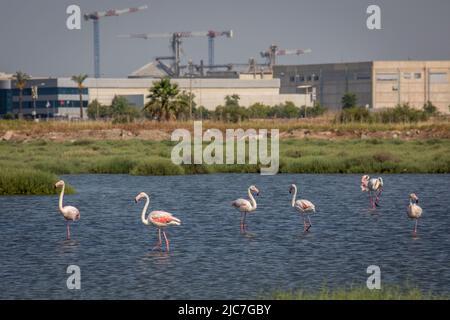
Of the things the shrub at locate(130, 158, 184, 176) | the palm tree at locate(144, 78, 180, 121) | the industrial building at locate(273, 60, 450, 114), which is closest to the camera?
the shrub at locate(130, 158, 184, 176)

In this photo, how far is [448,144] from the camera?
75.6 metres

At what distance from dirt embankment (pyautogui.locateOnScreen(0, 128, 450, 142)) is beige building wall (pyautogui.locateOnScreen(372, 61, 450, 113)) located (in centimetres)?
8217

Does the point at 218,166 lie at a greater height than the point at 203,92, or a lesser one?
lesser

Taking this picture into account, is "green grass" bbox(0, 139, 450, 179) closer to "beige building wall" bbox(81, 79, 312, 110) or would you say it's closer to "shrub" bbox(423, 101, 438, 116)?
"shrub" bbox(423, 101, 438, 116)

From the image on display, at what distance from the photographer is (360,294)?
19719 mm

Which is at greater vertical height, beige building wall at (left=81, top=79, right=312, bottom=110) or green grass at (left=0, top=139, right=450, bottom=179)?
beige building wall at (left=81, top=79, right=312, bottom=110)

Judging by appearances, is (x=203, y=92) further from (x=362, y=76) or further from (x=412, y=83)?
(x=412, y=83)

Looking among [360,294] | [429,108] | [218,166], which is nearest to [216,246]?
[360,294]

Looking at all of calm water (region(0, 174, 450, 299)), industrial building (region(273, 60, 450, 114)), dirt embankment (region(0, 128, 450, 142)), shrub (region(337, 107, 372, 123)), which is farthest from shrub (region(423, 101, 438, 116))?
calm water (region(0, 174, 450, 299))

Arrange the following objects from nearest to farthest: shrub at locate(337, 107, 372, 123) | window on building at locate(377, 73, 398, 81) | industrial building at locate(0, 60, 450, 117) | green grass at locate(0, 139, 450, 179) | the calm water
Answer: the calm water < green grass at locate(0, 139, 450, 179) < shrub at locate(337, 107, 372, 123) < industrial building at locate(0, 60, 450, 117) < window on building at locate(377, 73, 398, 81)

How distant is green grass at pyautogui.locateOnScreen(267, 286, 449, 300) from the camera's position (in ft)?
64.1

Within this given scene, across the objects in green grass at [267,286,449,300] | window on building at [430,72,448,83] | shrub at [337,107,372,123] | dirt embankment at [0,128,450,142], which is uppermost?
window on building at [430,72,448,83]

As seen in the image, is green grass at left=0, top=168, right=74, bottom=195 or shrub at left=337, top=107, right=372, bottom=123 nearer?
green grass at left=0, top=168, right=74, bottom=195

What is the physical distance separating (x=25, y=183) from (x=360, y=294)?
23499 millimetres
